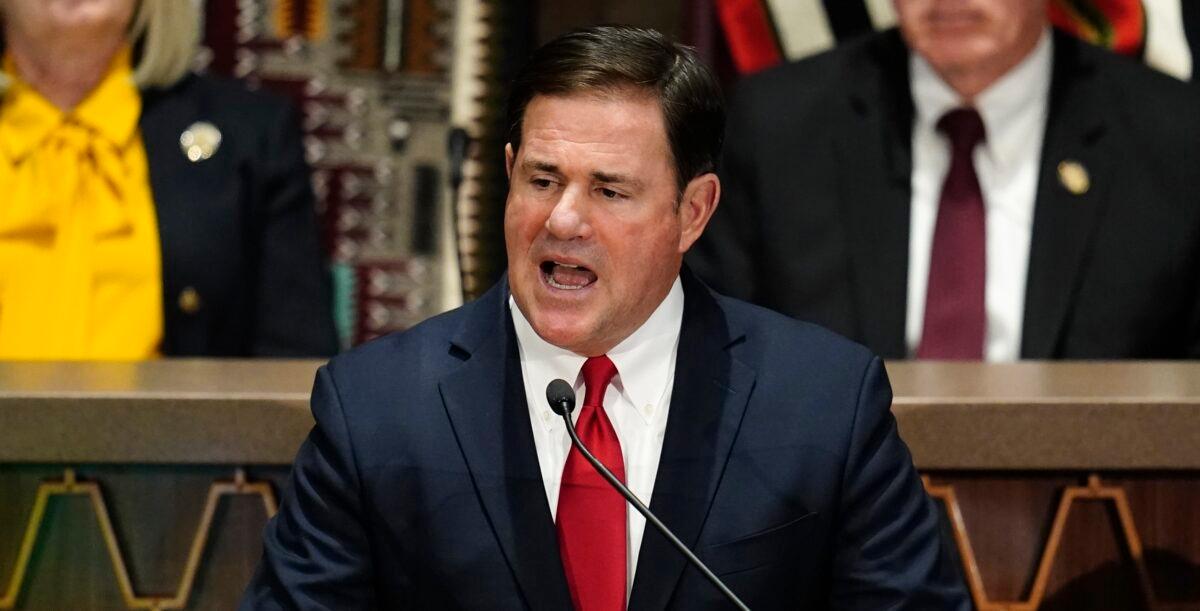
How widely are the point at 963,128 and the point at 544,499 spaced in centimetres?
119

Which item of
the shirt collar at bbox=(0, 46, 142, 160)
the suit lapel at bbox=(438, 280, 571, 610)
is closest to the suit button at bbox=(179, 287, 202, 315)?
the shirt collar at bbox=(0, 46, 142, 160)

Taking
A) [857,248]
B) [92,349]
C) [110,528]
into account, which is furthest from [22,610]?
[857,248]

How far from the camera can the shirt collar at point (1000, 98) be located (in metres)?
2.43

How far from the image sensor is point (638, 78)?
56.6 inches

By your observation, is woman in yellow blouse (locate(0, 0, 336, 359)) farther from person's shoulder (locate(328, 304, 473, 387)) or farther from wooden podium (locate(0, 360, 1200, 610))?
person's shoulder (locate(328, 304, 473, 387))

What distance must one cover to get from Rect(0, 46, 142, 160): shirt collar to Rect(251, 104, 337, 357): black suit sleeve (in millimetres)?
205

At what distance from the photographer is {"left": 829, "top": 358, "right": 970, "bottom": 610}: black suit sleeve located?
1.47 metres

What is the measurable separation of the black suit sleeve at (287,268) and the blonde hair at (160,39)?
170 mm

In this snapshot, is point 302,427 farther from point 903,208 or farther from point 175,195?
point 903,208

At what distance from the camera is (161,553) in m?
1.74

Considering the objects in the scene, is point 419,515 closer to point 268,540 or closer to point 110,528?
point 268,540

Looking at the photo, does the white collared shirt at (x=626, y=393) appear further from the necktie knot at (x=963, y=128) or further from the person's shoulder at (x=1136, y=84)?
the person's shoulder at (x=1136, y=84)

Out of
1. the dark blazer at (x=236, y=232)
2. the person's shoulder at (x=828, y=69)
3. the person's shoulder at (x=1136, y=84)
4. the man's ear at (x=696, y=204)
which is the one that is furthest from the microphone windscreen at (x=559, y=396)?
the person's shoulder at (x=1136, y=84)

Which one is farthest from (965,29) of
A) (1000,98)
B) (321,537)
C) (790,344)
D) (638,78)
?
(321,537)
